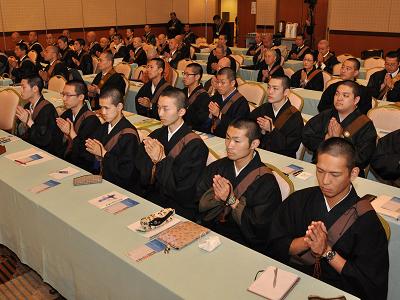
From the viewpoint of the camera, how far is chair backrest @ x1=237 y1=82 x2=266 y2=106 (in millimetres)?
6430

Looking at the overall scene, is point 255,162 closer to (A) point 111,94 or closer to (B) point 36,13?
(A) point 111,94

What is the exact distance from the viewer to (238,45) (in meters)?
19.9

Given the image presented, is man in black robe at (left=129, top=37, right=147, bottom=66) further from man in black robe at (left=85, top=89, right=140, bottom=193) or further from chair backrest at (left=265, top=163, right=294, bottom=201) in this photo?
chair backrest at (left=265, top=163, right=294, bottom=201)

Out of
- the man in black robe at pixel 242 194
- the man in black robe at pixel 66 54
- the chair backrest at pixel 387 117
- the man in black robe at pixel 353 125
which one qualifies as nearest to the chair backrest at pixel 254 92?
the chair backrest at pixel 387 117

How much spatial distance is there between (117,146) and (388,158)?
8.16ft

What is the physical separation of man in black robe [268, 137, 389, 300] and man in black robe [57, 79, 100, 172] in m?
2.63

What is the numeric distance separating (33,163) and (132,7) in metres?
15.7

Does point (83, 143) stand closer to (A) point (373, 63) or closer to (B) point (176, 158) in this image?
(B) point (176, 158)

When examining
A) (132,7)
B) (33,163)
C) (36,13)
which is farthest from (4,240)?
(132,7)

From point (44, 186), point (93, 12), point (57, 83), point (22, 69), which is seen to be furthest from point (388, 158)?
point (93, 12)

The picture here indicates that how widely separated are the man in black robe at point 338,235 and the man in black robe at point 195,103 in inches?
139

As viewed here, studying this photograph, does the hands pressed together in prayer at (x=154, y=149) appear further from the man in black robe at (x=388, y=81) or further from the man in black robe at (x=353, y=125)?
the man in black robe at (x=388, y=81)

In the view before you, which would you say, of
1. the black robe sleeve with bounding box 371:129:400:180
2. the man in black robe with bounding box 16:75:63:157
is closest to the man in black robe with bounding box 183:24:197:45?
the man in black robe with bounding box 16:75:63:157

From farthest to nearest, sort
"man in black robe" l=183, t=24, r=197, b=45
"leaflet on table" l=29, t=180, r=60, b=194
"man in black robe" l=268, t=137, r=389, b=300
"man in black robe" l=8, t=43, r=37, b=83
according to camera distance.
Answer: "man in black robe" l=183, t=24, r=197, b=45 → "man in black robe" l=8, t=43, r=37, b=83 → "leaflet on table" l=29, t=180, r=60, b=194 → "man in black robe" l=268, t=137, r=389, b=300
